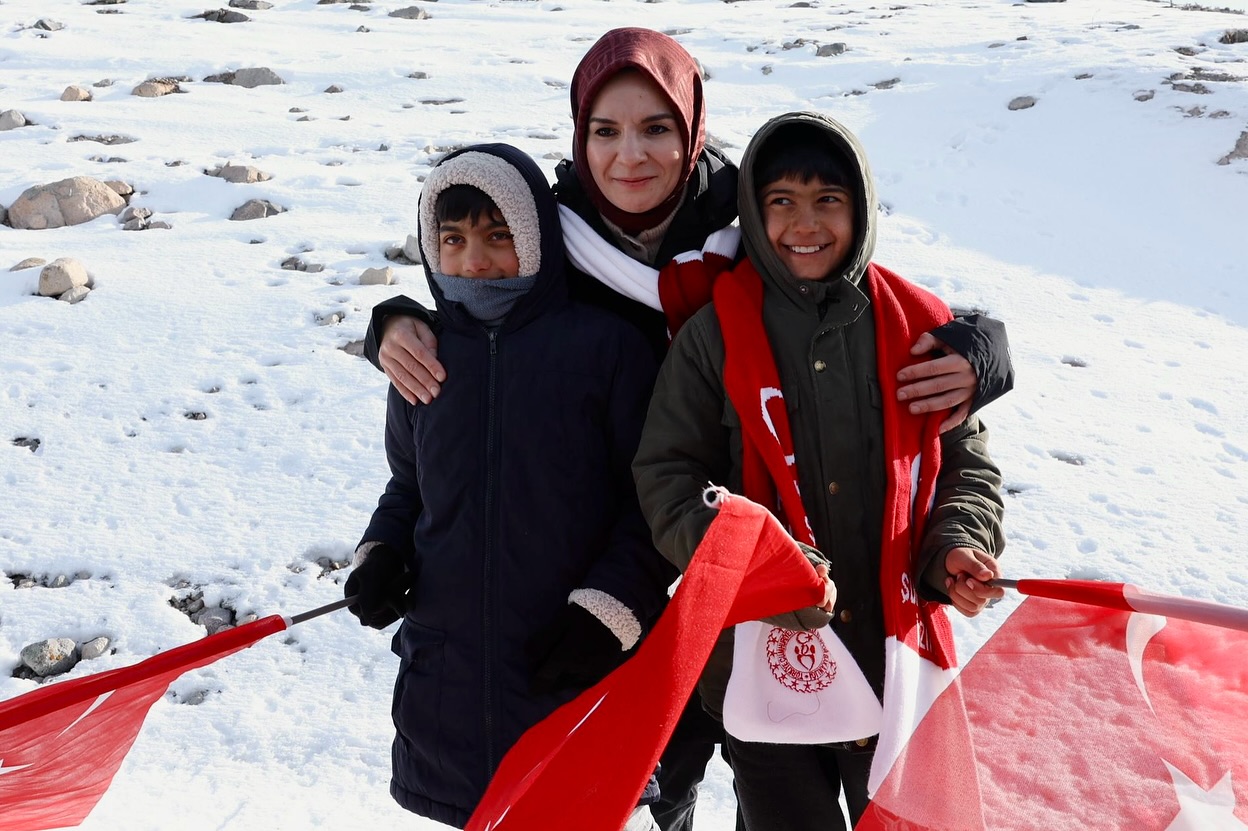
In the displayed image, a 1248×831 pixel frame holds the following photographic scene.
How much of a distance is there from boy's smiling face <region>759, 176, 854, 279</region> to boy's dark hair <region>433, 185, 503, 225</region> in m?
0.54

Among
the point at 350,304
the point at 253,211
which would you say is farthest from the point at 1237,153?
the point at 253,211

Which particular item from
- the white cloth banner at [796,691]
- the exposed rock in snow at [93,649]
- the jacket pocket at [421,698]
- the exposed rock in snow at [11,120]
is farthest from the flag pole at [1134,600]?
the exposed rock in snow at [11,120]

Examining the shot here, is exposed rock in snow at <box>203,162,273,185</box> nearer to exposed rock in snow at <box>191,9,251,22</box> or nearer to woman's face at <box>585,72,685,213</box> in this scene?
woman's face at <box>585,72,685,213</box>

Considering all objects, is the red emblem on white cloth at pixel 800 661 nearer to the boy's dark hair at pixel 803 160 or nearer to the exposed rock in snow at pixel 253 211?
the boy's dark hair at pixel 803 160

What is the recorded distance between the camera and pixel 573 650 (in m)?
1.95

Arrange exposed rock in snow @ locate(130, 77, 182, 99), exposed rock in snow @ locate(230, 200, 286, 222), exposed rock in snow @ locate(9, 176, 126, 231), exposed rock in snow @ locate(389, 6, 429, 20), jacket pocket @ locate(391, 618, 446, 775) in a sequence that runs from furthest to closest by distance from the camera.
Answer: exposed rock in snow @ locate(389, 6, 429, 20), exposed rock in snow @ locate(130, 77, 182, 99), exposed rock in snow @ locate(230, 200, 286, 222), exposed rock in snow @ locate(9, 176, 126, 231), jacket pocket @ locate(391, 618, 446, 775)

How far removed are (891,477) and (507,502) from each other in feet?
2.31

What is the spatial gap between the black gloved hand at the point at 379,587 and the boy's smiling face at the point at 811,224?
983 mm

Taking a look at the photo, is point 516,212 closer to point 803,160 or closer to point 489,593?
point 803,160

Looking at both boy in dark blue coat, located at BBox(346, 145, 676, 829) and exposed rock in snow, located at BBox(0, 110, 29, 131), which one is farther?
exposed rock in snow, located at BBox(0, 110, 29, 131)

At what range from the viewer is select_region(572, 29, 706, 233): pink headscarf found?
7.57ft

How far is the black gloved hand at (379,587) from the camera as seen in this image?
2.12 meters

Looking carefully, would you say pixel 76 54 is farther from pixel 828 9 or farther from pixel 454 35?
pixel 828 9

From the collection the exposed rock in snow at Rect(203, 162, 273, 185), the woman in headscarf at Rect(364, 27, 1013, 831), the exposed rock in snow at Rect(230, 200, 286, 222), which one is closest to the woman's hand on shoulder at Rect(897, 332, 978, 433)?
the woman in headscarf at Rect(364, 27, 1013, 831)
